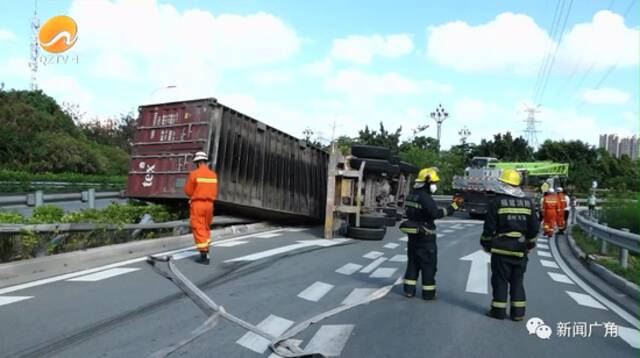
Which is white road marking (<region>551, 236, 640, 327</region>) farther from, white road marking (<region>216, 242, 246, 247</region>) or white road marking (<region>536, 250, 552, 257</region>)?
white road marking (<region>216, 242, 246, 247</region>)

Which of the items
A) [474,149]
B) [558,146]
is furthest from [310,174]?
[558,146]

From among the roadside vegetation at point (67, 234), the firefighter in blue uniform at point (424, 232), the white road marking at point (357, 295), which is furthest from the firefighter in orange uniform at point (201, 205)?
the firefighter in blue uniform at point (424, 232)

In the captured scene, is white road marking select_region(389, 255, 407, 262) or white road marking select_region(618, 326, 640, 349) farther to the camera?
white road marking select_region(389, 255, 407, 262)

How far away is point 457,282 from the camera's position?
834cm

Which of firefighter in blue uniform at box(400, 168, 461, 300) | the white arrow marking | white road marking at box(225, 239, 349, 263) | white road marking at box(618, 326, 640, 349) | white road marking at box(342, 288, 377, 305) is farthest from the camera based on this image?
white road marking at box(225, 239, 349, 263)

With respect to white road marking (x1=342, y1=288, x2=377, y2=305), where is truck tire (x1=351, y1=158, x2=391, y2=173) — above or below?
above

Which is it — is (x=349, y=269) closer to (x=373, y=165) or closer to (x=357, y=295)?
(x=357, y=295)

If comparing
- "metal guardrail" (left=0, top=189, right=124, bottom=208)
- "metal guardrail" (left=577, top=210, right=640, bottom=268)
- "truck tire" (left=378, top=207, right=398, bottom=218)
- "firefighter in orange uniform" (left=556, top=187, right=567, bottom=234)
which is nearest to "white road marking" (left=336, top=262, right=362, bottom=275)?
"metal guardrail" (left=577, top=210, right=640, bottom=268)

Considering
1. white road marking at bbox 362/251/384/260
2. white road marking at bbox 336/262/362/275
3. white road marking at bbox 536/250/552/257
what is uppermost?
white road marking at bbox 536/250/552/257

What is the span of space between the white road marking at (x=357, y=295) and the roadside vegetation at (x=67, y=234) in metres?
4.16

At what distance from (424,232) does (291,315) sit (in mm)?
2034

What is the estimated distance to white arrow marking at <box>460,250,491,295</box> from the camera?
309 inches

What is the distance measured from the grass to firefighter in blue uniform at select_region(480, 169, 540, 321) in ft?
9.83

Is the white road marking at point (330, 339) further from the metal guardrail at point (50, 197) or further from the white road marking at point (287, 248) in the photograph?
the metal guardrail at point (50, 197)
